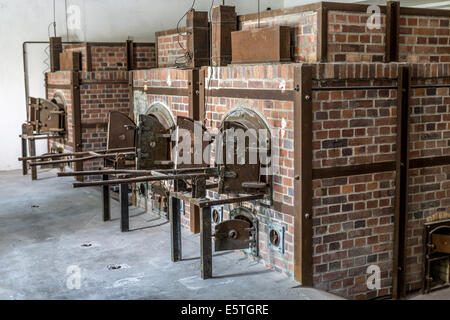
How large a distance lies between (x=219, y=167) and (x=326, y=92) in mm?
959

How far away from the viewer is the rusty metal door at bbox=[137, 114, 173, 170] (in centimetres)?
543

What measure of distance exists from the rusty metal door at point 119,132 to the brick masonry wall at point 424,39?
2.83 meters

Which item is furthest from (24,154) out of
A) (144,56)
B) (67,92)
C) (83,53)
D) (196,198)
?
(196,198)

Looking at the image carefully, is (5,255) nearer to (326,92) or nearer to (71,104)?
(326,92)

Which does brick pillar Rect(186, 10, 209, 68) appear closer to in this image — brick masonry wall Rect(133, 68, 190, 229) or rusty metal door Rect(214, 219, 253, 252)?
brick masonry wall Rect(133, 68, 190, 229)

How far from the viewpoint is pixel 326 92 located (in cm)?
417

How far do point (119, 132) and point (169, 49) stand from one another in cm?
130

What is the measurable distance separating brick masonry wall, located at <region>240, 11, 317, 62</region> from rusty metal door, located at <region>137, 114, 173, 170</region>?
1583 mm

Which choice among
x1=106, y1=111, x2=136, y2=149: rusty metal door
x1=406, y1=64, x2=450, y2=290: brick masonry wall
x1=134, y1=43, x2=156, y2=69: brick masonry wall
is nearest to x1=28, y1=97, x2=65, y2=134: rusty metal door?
x1=134, y1=43, x2=156, y2=69: brick masonry wall

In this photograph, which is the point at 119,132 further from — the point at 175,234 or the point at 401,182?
the point at 401,182

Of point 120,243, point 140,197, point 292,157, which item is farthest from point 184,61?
point 292,157

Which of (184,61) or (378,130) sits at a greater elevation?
(184,61)

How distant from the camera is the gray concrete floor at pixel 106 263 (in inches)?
162

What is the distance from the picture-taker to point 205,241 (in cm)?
434
